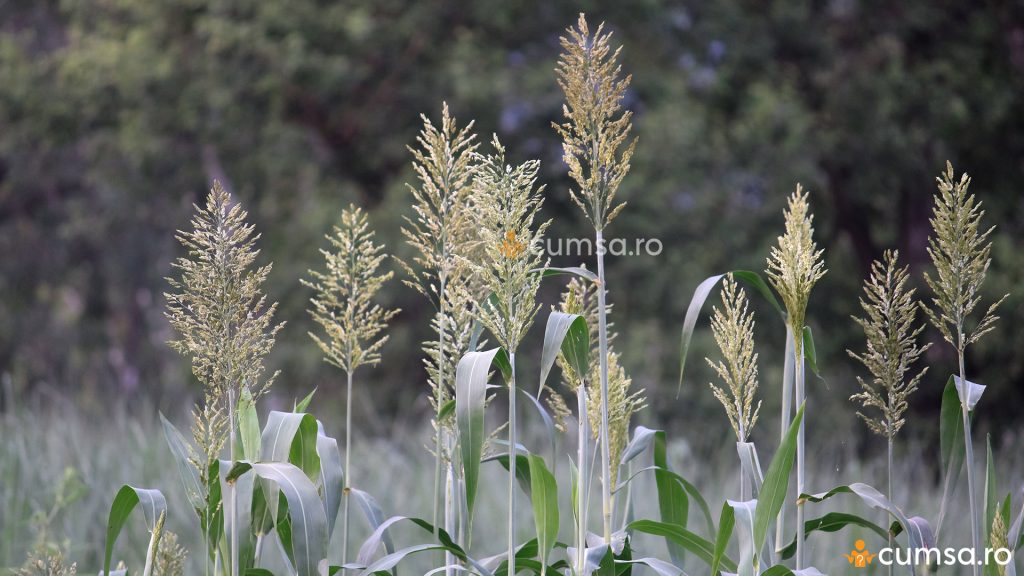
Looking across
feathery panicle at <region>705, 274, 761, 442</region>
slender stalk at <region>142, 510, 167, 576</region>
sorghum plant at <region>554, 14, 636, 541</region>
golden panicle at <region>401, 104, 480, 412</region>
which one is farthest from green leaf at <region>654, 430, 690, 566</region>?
slender stalk at <region>142, 510, 167, 576</region>

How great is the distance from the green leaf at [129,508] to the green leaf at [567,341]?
72 cm

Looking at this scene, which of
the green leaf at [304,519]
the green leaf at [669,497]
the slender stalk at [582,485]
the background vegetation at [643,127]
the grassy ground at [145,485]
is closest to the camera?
the green leaf at [304,519]

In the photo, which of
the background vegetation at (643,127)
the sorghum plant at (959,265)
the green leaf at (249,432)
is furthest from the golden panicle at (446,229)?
the background vegetation at (643,127)

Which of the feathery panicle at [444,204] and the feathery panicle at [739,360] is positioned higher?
the feathery panicle at [444,204]

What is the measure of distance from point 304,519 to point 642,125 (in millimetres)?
8061

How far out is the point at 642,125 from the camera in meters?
9.27

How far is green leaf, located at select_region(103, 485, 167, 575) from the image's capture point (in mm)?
1745

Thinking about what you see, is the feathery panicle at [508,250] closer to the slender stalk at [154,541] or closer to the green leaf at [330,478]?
the green leaf at [330,478]

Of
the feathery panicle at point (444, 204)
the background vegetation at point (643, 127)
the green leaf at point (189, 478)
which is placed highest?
the background vegetation at point (643, 127)

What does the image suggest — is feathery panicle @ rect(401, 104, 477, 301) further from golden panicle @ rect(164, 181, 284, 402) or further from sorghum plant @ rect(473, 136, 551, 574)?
golden panicle @ rect(164, 181, 284, 402)

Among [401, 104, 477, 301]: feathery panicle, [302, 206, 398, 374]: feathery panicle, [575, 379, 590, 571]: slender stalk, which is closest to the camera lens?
[575, 379, 590, 571]: slender stalk

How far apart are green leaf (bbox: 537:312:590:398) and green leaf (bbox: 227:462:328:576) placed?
412mm

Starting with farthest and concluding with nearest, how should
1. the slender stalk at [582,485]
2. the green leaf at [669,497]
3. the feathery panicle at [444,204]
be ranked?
the green leaf at [669,497]
the feathery panicle at [444,204]
the slender stalk at [582,485]

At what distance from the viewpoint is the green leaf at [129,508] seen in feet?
5.73
